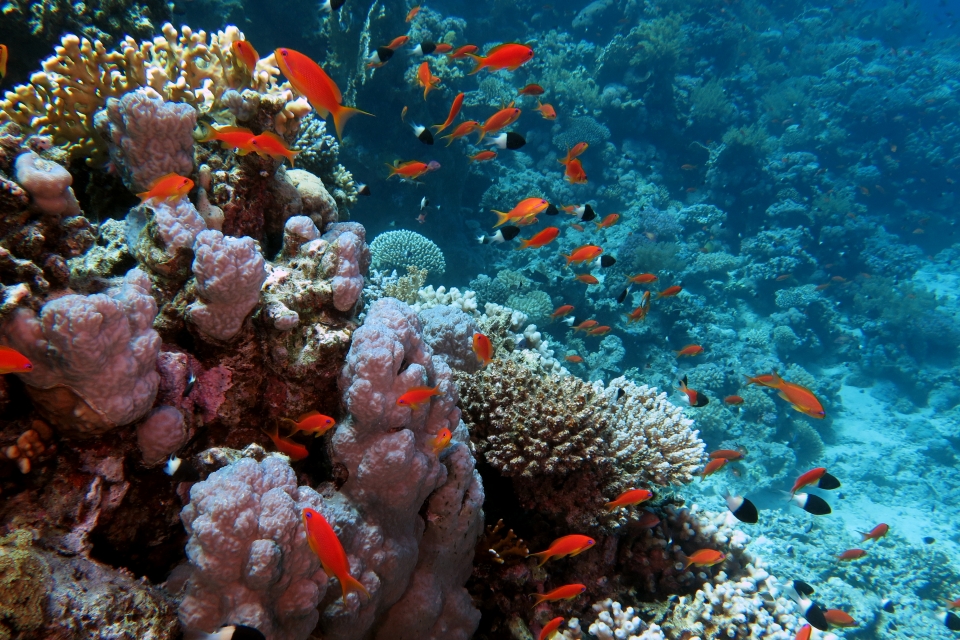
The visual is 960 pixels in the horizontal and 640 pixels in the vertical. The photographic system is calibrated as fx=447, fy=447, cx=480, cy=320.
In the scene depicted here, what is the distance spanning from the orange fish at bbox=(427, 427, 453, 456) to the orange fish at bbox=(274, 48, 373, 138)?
200 centimetres

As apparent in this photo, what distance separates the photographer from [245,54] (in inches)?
123

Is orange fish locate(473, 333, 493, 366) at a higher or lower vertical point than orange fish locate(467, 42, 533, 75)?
lower

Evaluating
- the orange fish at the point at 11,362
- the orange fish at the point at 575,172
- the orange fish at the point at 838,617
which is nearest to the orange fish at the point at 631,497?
the orange fish at the point at 11,362

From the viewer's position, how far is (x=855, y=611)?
9281 mm

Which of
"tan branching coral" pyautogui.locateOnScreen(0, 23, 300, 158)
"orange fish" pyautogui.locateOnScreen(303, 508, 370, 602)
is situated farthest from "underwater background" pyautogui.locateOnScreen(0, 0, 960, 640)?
"orange fish" pyautogui.locateOnScreen(303, 508, 370, 602)

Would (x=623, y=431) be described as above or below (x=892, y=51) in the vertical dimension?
below

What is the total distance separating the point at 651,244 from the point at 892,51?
2602 centimetres

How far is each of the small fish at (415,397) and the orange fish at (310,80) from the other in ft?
5.74

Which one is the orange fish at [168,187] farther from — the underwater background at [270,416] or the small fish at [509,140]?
the small fish at [509,140]

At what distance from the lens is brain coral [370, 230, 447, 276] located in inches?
381

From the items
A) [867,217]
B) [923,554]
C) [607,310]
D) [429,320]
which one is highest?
[867,217]

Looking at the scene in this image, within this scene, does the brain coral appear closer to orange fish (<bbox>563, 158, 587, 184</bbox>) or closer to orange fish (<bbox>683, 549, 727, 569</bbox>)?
orange fish (<bbox>563, 158, 587, 184</bbox>)

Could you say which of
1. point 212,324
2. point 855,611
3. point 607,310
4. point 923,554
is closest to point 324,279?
point 212,324

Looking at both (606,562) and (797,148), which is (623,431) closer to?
(606,562)
